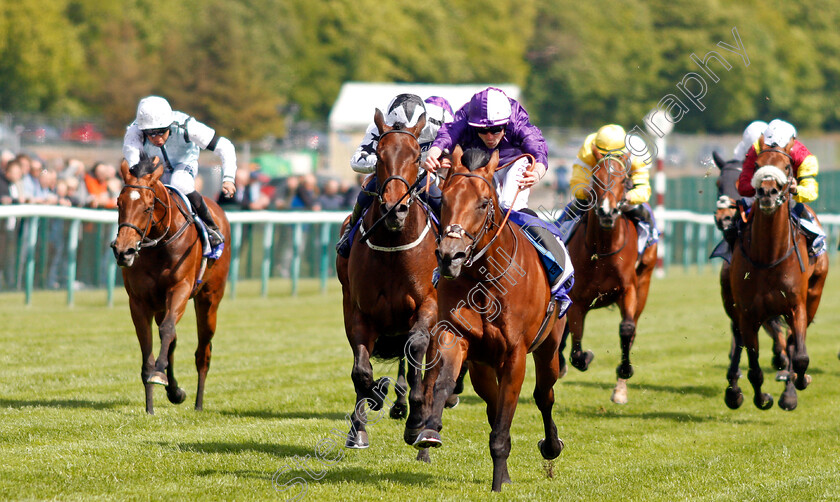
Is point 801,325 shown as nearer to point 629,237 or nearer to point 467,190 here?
point 629,237

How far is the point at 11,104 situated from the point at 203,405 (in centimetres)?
3515

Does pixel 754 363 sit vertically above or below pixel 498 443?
above

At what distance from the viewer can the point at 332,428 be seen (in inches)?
296

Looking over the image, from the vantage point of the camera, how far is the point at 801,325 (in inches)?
329

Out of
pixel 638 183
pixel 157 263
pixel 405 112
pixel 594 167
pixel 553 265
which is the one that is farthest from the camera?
pixel 638 183

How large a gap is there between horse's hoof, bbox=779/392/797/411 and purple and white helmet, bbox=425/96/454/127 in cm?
322

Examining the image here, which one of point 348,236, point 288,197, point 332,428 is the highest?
point 288,197

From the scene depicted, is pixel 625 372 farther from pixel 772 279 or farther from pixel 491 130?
pixel 491 130

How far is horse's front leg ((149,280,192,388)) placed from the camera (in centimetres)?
759

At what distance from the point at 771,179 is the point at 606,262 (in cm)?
162

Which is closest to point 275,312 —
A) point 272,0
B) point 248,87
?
point 248,87

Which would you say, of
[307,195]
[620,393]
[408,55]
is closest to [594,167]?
[620,393]

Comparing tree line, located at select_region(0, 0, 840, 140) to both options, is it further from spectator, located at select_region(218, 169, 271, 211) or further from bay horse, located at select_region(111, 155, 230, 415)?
bay horse, located at select_region(111, 155, 230, 415)

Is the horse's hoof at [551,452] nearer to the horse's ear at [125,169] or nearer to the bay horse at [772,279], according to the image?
the bay horse at [772,279]
